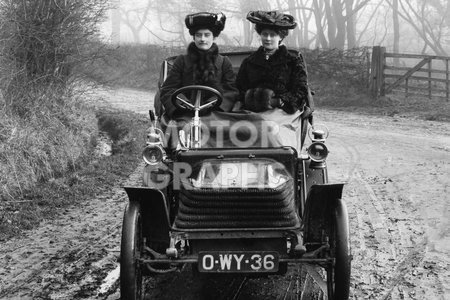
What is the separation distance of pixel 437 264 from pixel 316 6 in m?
29.3

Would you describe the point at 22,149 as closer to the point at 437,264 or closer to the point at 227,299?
the point at 227,299

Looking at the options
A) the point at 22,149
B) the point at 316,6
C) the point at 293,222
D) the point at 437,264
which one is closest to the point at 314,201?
the point at 293,222

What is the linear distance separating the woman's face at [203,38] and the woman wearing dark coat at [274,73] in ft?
1.43

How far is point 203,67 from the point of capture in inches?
227

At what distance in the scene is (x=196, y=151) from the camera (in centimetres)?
454

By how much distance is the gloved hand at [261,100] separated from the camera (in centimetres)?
552

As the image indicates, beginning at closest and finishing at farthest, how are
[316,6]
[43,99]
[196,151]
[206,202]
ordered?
[206,202] < [196,151] < [43,99] < [316,6]

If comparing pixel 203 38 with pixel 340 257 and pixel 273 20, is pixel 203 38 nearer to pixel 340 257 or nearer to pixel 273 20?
pixel 273 20

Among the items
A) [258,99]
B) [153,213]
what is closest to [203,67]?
[258,99]

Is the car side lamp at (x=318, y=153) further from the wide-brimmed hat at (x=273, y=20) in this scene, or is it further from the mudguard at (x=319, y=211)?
the wide-brimmed hat at (x=273, y=20)

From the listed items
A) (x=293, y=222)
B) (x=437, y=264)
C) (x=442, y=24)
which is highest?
(x=442, y=24)

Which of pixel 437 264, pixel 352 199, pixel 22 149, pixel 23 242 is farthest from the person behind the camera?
pixel 22 149

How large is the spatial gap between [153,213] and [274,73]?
2.14 meters

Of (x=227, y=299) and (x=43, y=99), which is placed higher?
(x=43, y=99)
